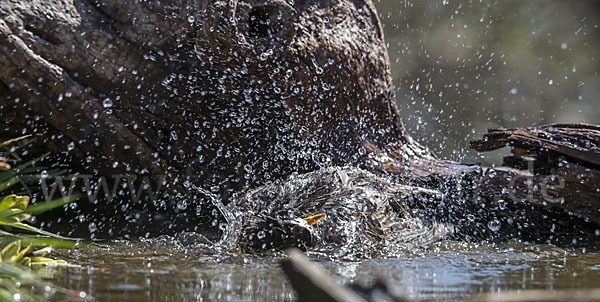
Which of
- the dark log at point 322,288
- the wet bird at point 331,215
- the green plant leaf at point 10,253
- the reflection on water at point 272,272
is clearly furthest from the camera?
the wet bird at point 331,215

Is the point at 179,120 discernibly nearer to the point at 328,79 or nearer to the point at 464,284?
the point at 328,79

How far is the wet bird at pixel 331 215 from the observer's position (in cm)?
255

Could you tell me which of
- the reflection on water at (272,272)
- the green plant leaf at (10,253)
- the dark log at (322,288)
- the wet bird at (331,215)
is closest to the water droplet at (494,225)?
the wet bird at (331,215)

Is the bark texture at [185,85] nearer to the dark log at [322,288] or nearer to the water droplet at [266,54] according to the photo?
the water droplet at [266,54]

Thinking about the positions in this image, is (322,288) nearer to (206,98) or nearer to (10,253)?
(10,253)

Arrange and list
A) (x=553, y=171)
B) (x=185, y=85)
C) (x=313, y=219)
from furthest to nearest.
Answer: (x=185, y=85) → (x=553, y=171) → (x=313, y=219)

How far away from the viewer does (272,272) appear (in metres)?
2.13

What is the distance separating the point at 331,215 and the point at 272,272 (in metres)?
0.66

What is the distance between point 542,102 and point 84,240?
7.65 metres

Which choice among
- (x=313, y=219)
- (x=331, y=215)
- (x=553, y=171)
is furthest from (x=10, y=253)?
(x=553, y=171)

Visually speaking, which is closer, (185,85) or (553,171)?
(553,171)

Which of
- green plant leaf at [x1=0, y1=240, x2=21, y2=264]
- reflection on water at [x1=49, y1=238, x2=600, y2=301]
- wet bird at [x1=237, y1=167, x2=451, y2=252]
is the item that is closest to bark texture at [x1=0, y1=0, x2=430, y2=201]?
wet bird at [x1=237, y1=167, x2=451, y2=252]

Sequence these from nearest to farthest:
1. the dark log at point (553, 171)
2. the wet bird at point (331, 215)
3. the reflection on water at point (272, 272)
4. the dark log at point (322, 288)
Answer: the dark log at point (322, 288), the reflection on water at point (272, 272), the wet bird at point (331, 215), the dark log at point (553, 171)

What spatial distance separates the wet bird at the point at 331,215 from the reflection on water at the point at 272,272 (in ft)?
0.40
